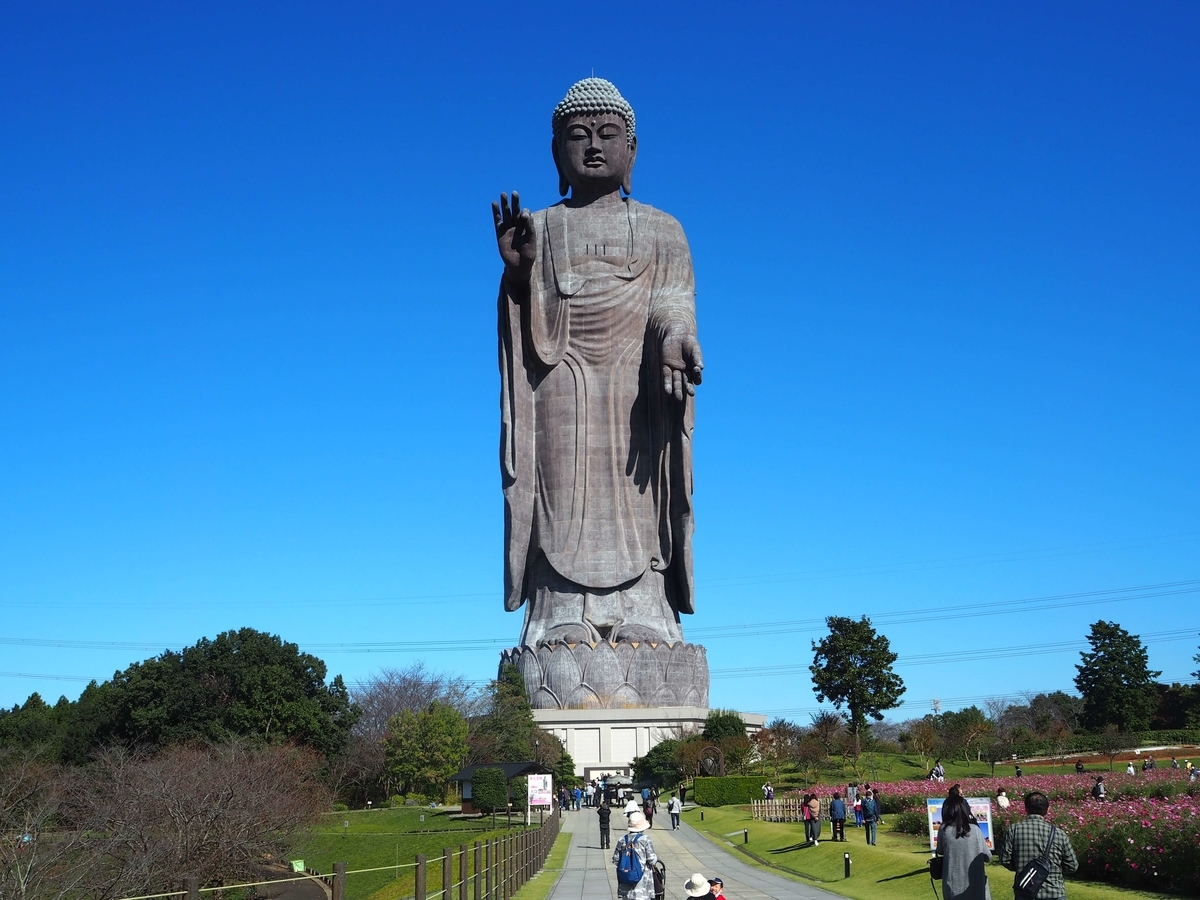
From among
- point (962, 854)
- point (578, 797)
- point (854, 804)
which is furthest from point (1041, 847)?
point (578, 797)

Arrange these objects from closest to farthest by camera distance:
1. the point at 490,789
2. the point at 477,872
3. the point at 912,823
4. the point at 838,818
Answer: the point at 477,872
the point at 838,818
the point at 912,823
the point at 490,789

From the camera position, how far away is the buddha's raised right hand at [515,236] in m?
38.3

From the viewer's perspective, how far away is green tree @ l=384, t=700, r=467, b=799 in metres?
37.9

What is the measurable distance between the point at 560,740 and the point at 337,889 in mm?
34414

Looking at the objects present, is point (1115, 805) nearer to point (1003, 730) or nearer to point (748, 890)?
point (748, 890)

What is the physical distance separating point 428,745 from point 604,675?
7346 mm

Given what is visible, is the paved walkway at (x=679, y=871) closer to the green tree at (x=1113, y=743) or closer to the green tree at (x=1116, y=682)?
the green tree at (x=1113, y=743)

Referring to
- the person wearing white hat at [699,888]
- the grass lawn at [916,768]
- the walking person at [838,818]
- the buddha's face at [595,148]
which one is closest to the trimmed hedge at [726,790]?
the grass lawn at [916,768]

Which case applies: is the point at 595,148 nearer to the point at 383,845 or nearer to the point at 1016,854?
the point at 383,845

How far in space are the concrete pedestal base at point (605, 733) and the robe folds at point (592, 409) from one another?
429cm

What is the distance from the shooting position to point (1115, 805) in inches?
728

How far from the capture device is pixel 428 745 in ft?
125

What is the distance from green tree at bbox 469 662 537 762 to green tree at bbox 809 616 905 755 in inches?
451

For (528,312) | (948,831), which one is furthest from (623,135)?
(948,831)
